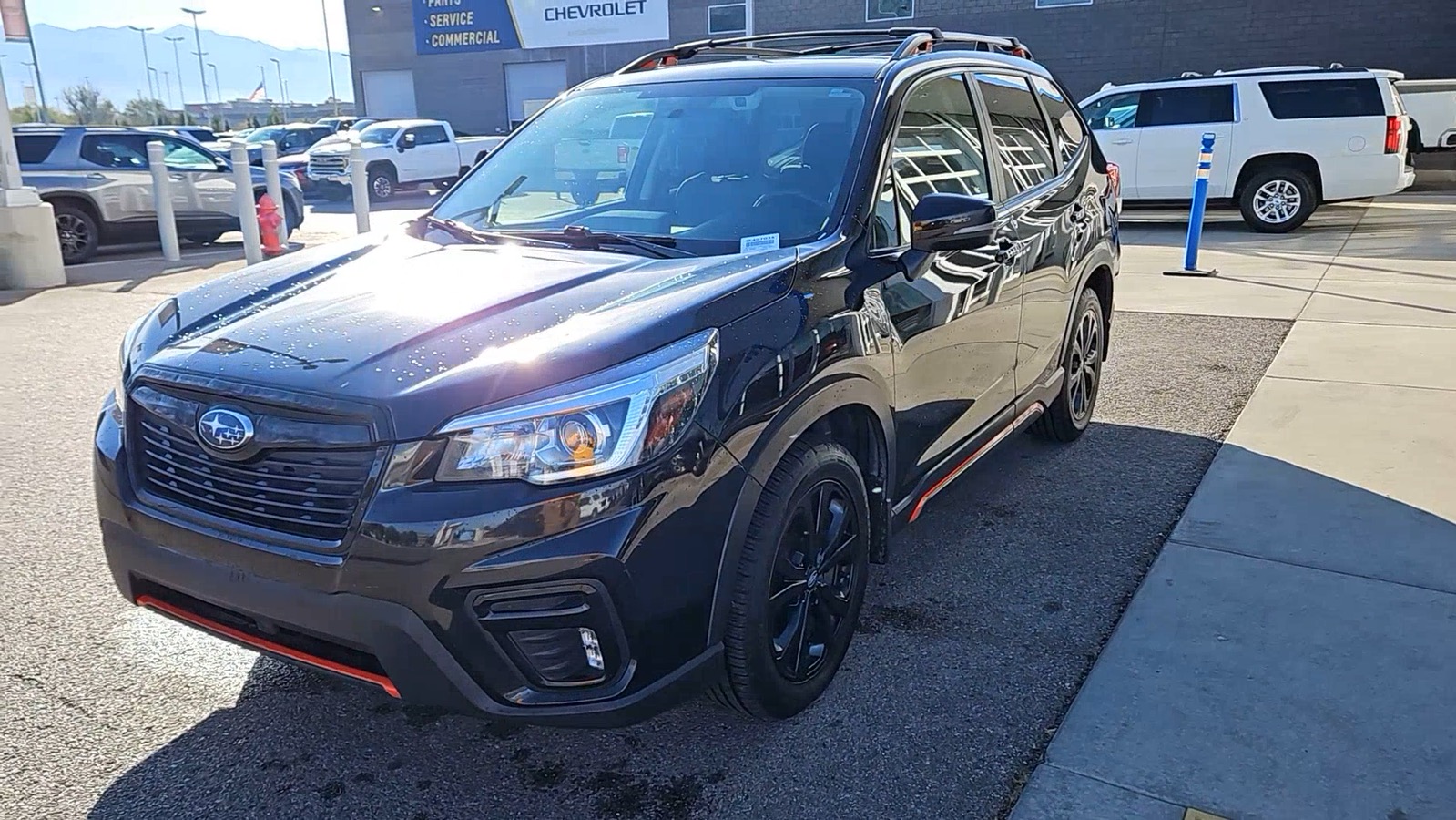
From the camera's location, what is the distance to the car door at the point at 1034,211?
4.21m

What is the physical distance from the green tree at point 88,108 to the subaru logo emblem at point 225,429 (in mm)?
62530

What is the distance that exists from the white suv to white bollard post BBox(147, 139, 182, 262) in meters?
12.1

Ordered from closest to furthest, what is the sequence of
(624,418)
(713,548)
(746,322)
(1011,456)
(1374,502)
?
(624,418), (713,548), (746,322), (1374,502), (1011,456)

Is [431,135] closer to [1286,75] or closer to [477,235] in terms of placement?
[1286,75]

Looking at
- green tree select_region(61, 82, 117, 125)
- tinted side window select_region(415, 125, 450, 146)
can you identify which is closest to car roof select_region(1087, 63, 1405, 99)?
tinted side window select_region(415, 125, 450, 146)

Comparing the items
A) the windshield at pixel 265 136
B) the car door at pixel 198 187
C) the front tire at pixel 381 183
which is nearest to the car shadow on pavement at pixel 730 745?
the car door at pixel 198 187

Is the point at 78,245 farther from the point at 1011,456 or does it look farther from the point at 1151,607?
the point at 1151,607

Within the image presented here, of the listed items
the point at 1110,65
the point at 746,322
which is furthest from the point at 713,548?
the point at 1110,65

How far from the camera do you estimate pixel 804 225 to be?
10.5 feet

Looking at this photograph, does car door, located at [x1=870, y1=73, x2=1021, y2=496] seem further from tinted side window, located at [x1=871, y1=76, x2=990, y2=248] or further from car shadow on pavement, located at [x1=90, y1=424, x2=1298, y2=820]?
car shadow on pavement, located at [x1=90, y1=424, x2=1298, y2=820]

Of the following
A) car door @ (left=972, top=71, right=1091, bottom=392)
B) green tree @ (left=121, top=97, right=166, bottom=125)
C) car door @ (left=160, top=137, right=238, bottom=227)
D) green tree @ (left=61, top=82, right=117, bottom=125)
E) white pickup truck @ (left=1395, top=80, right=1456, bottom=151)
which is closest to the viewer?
car door @ (left=972, top=71, right=1091, bottom=392)

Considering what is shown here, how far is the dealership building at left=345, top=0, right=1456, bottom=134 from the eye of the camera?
74.2 feet

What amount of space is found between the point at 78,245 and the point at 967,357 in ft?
41.6

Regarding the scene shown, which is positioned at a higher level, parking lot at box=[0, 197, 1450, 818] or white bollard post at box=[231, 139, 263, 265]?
white bollard post at box=[231, 139, 263, 265]
